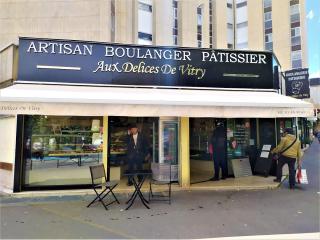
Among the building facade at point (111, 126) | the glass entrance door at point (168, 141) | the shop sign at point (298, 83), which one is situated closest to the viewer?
the building facade at point (111, 126)

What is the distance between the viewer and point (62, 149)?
338 inches

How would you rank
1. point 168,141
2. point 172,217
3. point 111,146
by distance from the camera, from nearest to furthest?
point 172,217 → point 168,141 → point 111,146

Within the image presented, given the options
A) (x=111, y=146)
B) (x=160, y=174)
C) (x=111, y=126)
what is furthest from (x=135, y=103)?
(x=111, y=146)

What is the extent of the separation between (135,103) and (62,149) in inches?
112

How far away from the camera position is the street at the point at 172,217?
516cm

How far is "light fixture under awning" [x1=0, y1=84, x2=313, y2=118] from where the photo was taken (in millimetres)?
6805

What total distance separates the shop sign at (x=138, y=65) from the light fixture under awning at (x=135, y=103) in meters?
0.37

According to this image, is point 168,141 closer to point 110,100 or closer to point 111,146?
point 111,146

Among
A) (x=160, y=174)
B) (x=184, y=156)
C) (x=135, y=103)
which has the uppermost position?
(x=135, y=103)

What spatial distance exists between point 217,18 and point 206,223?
105 feet

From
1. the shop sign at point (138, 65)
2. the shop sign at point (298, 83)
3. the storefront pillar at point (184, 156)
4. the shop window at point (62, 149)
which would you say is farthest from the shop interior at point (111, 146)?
the shop sign at point (298, 83)

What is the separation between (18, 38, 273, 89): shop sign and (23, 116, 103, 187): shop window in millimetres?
1166

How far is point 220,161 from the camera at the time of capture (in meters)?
10.2

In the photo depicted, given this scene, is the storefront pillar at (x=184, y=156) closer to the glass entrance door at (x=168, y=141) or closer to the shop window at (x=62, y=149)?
the glass entrance door at (x=168, y=141)
